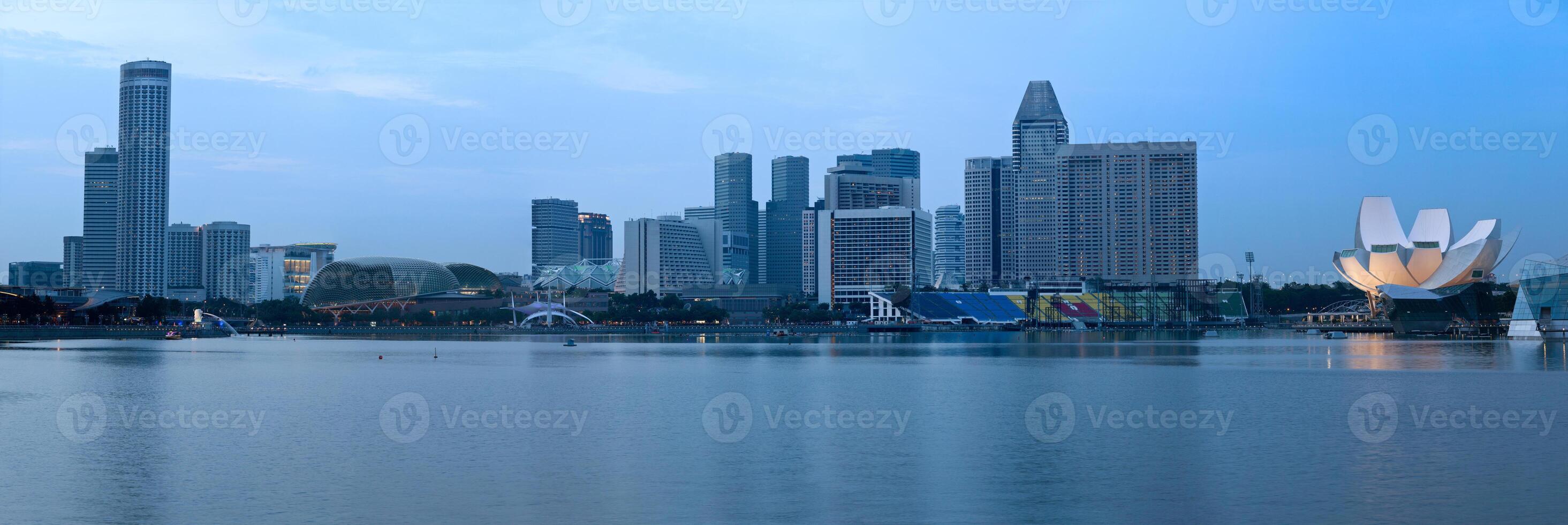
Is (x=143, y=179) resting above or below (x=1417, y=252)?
above

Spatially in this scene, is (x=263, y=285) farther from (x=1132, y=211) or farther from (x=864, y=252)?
(x=1132, y=211)

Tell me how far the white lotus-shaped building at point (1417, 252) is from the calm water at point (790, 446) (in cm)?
4301

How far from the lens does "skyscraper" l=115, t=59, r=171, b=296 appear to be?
177625mm

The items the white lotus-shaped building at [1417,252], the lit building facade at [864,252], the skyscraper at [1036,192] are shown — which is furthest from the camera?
the skyscraper at [1036,192]

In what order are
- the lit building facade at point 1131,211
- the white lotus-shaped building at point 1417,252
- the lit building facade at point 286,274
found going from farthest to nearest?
the lit building facade at point 286,274, the lit building facade at point 1131,211, the white lotus-shaped building at point 1417,252

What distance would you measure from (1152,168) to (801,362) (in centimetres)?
12861

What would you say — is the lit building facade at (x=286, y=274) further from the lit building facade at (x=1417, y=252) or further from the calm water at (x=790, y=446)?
the calm water at (x=790, y=446)

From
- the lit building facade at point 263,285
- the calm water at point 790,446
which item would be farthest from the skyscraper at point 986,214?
the calm water at point 790,446

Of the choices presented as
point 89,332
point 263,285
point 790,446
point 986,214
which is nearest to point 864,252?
point 986,214

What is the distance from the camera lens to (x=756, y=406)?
1070 inches

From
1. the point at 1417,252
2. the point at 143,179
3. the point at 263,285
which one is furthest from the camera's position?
the point at 263,285

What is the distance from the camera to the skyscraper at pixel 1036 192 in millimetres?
171000

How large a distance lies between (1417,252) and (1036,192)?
94302mm

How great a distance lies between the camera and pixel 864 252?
152 m
